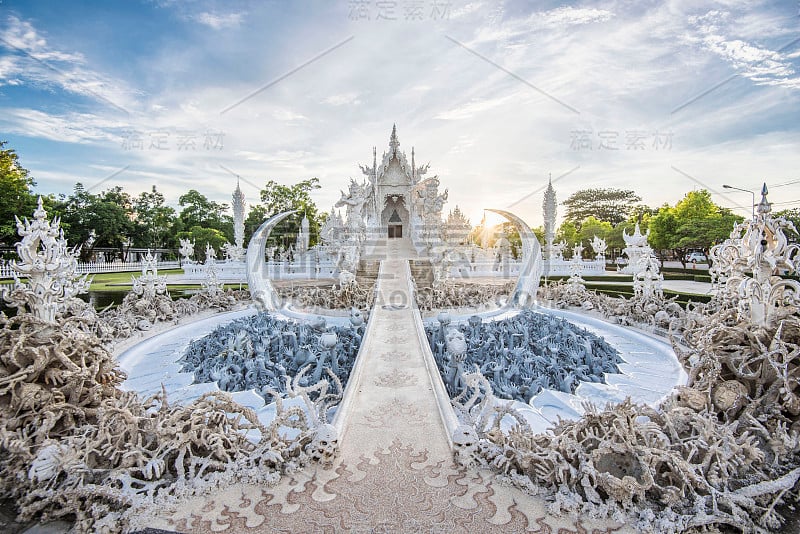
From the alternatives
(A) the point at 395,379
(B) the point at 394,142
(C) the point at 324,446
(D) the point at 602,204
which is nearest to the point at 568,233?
(D) the point at 602,204

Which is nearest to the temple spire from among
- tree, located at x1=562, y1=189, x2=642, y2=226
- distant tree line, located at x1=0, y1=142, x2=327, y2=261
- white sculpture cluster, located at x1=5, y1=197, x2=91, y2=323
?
distant tree line, located at x1=0, y1=142, x2=327, y2=261

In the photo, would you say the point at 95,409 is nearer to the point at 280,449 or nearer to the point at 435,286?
the point at 280,449

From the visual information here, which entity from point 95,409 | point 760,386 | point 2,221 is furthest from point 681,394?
point 2,221

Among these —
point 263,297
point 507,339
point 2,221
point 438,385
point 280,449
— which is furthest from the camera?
point 2,221

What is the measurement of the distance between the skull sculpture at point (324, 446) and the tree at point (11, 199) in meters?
18.3

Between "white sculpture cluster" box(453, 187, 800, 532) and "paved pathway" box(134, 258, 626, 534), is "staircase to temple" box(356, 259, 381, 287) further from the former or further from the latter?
"white sculpture cluster" box(453, 187, 800, 532)

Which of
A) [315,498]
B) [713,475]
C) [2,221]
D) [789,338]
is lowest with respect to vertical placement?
[315,498]

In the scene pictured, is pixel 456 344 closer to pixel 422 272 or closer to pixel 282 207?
pixel 422 272

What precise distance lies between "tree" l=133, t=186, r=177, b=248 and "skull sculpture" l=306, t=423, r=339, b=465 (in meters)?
38.2

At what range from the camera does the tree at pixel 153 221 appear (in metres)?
34.1

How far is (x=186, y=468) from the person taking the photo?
115 inches

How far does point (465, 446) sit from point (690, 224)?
30.9 meters

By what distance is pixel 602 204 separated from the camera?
49438mm

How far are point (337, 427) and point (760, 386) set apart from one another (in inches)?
153
